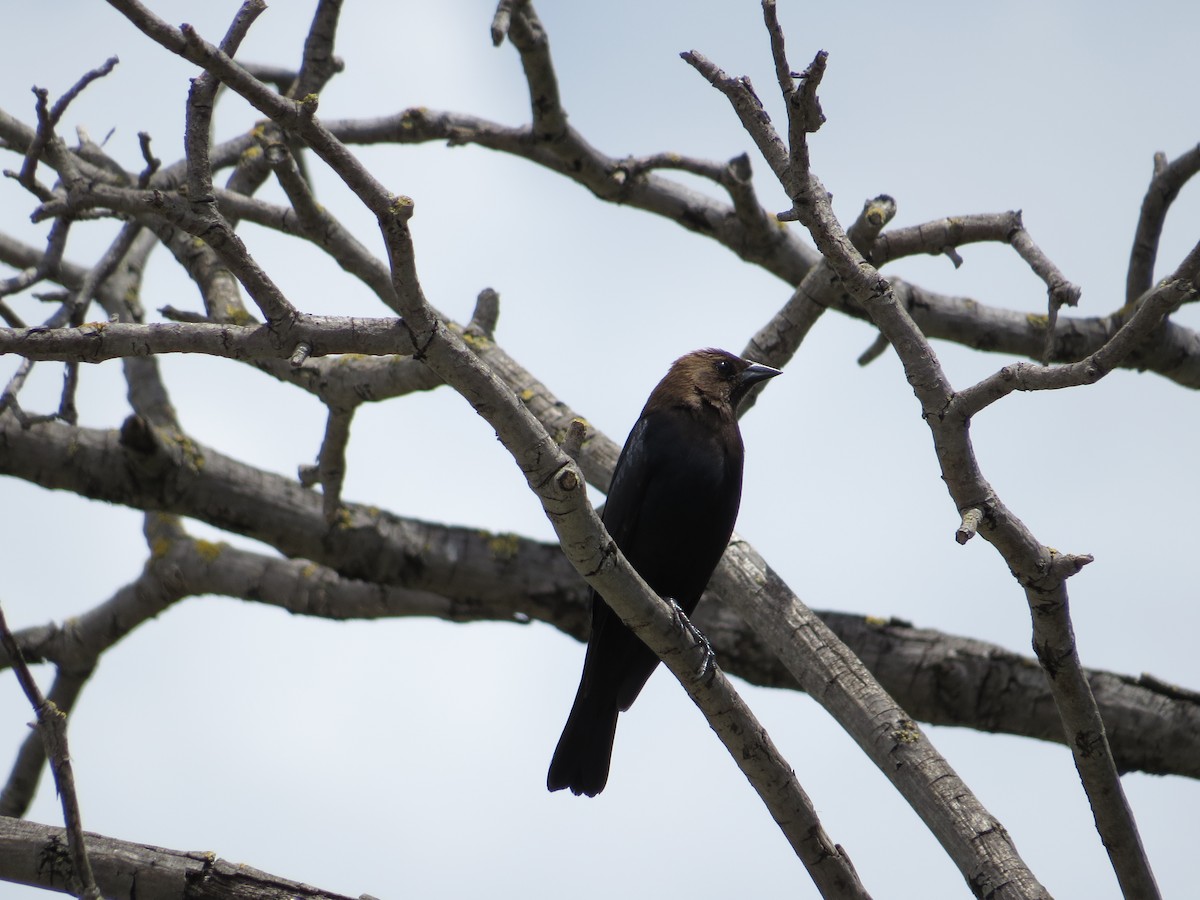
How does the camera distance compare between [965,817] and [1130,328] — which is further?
[965,817]

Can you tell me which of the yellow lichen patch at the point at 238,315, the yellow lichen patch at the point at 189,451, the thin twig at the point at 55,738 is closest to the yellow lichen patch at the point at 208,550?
the yellow lichen patch at the point at 189,451

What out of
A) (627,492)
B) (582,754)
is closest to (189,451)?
(627,492)

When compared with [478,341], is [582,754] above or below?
below

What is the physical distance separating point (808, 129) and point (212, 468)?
130 inches

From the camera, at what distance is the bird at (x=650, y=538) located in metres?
4.44

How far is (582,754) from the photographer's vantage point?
445cm

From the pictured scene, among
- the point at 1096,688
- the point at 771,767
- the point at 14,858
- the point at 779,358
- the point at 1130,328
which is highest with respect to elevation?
the point at 779,358

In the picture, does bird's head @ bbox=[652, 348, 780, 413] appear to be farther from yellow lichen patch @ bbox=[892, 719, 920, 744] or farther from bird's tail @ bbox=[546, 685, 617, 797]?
yellow lichen patch @ bbox=[892, 719, 920, 744]

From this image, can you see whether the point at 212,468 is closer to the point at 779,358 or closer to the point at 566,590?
the point at 566,590

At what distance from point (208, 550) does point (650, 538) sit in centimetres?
235

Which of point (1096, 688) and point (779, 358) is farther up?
point (779, 358)

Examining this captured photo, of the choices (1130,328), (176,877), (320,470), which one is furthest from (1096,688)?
(176,877)

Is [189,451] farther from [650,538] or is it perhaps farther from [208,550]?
[650,538]

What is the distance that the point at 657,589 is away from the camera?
4.66m
